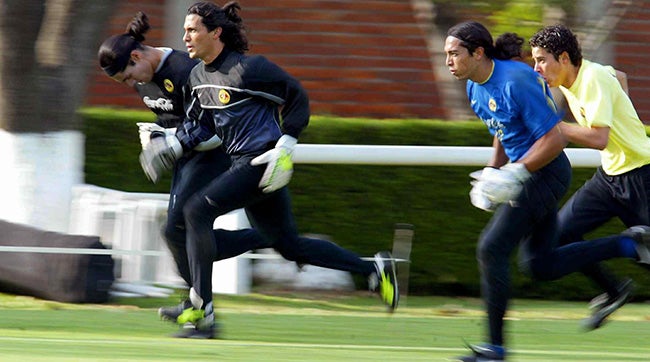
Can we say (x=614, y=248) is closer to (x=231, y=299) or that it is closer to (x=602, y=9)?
(x=231, y=299)

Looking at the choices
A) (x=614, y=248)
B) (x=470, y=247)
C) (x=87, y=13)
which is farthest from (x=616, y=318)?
(x=87, y=13)

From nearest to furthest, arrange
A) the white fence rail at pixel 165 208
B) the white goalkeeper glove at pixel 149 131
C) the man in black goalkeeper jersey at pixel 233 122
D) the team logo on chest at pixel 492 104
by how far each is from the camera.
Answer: the team logo on chest at pixel 492 104, the man in black goalkeeper jersey at pixel 233 122, the white goalkeeper glove at pixel 149 131, the white fence rail at pixel 165 208

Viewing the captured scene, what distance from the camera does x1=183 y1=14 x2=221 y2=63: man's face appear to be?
6.89 metres

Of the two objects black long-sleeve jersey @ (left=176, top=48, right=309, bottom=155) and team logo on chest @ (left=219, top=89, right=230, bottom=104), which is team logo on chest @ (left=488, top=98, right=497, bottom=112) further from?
team logo on chest @ (left=219, top=89, right=230, bottom=104)

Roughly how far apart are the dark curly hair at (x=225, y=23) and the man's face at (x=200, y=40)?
0.03m

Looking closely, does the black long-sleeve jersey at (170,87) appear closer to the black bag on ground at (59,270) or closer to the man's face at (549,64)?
the black bag on ground at (59,270)

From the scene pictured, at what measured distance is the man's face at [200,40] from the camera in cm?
689

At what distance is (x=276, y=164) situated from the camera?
672cm

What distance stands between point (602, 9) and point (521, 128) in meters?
5.50

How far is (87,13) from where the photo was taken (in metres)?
9.95

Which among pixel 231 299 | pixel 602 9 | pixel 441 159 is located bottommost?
pixel 231 299

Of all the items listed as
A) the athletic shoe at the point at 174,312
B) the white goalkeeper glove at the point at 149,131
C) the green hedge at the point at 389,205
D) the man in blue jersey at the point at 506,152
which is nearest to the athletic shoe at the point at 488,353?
the man in blue jersey at the point at 506,152

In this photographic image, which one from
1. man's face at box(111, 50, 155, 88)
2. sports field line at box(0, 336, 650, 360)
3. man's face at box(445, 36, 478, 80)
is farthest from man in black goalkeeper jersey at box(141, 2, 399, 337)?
man's face at box(445, 36, 478, 80)

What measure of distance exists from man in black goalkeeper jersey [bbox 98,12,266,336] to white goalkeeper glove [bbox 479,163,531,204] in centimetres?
→ 171
